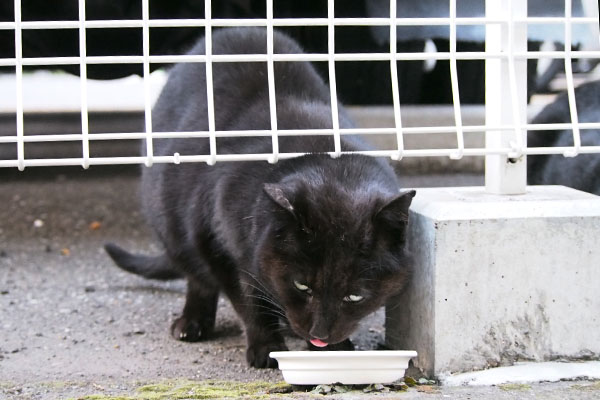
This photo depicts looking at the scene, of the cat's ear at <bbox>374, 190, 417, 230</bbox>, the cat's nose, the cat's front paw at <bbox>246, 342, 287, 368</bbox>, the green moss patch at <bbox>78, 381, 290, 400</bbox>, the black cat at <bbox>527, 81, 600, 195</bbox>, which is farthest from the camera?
the black cat at <bbox>527, 81, 600, 195</bbox>

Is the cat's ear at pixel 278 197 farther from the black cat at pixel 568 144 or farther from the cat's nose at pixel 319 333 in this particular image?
the black cat at pixel 568 144

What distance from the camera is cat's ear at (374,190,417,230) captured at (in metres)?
2.15

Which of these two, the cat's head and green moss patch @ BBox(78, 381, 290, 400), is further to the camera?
the cat's head

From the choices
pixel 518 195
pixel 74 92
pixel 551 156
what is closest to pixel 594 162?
pixel 551 156

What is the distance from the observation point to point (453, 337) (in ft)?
7.43

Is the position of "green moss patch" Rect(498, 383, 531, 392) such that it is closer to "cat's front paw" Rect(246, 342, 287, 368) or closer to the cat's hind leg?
"cat's front paw" Rect(246, 342, 287, 368)

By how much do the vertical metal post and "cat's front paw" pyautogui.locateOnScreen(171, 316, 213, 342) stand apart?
1181 millimetres

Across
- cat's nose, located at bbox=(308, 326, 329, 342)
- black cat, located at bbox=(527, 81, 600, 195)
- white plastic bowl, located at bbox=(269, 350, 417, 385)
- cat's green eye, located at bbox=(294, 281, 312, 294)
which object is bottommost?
white plastic bowl, located at bbox=(269, 350, 417, 385)

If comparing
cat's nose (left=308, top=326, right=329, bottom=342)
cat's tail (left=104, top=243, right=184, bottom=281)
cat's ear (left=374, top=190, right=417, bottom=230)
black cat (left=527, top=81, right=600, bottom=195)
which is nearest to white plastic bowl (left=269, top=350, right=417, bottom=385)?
cat's nose (left=308, top=326, right=329, bottom=342)

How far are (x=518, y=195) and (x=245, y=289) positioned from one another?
0.87m

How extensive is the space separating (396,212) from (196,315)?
1172 mm

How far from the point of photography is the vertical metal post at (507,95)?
2.36 metres

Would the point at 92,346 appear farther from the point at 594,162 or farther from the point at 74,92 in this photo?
the point at 74,92

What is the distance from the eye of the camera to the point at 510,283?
7.45 feet
